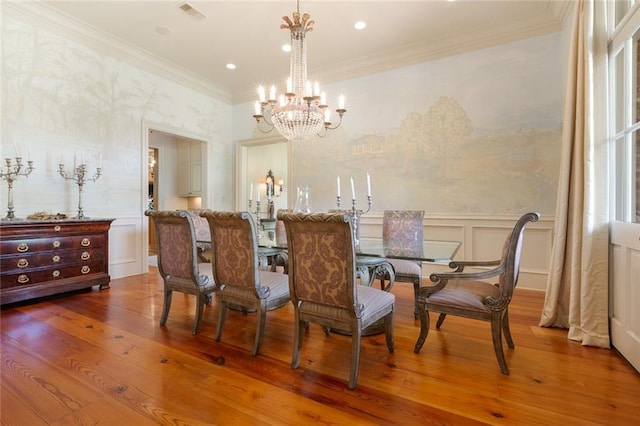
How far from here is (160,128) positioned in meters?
4.61

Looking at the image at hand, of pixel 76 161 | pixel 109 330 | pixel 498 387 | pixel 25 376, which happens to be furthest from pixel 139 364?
pixel 76 161

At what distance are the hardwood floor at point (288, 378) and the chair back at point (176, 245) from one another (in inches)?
18.6

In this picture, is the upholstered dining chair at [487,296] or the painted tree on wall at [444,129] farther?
the painted tree on wall at [444,129]

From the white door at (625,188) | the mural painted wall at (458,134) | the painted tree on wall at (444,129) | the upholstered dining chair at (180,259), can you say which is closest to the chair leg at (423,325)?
the white door at (625,188)

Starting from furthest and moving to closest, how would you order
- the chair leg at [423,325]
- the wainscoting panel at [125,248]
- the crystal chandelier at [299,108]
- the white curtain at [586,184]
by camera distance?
the wainscoting panel at [125,248]
the crystal chandelier at [299,108]
the white curtain at [586,184]
the chair leg at [423,325]

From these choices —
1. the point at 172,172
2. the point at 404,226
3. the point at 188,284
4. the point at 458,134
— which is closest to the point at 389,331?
the point at 404,226

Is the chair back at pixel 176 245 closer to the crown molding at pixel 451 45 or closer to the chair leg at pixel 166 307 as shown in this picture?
the chair leg at pixel 166 307

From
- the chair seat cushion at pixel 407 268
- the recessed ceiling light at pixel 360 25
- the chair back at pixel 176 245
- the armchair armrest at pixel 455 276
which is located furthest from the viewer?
the recessed ceiling light at pixel 360 25

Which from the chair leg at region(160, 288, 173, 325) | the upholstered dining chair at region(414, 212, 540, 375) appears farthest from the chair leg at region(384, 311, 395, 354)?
the chair leg at region(160, 288, 173, 325)

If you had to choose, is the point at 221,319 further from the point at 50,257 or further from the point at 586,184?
the point at 586,184

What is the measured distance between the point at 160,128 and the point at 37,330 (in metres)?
3.14

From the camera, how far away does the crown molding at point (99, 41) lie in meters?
3.26

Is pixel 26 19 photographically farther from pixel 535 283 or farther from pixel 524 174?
pixel 535 283

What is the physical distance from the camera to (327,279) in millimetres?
1706
